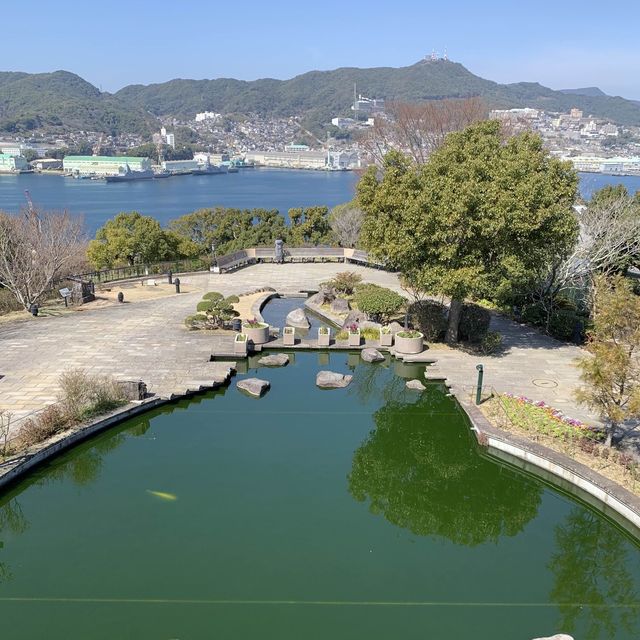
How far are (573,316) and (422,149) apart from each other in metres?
17.3

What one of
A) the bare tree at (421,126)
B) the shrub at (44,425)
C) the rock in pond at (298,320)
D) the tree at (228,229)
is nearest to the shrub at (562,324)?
the rock in pond at (298,320)

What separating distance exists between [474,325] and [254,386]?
8498mm

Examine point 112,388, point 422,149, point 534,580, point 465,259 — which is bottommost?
point 534,580

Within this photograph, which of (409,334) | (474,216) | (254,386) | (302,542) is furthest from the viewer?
(409,334)

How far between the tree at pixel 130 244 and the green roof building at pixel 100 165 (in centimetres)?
11967

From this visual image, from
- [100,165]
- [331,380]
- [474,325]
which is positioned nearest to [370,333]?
[474,325]

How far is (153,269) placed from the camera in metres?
31.0

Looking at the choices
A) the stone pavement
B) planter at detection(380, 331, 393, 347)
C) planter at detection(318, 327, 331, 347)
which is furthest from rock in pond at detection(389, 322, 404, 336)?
planter at detection(318, 327, 331, 347)

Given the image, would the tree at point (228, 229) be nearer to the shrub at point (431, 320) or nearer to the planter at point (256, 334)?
the planter at point (256, 334)

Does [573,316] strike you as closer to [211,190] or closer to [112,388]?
[112,388]

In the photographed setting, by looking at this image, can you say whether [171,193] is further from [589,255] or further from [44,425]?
[44,425]

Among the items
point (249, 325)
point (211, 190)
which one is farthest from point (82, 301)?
point (211, 190)

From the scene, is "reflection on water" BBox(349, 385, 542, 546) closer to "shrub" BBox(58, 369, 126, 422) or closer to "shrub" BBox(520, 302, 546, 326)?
"shrub" BBox(58, 369, 126, 422)

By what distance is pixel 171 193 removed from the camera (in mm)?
120250
